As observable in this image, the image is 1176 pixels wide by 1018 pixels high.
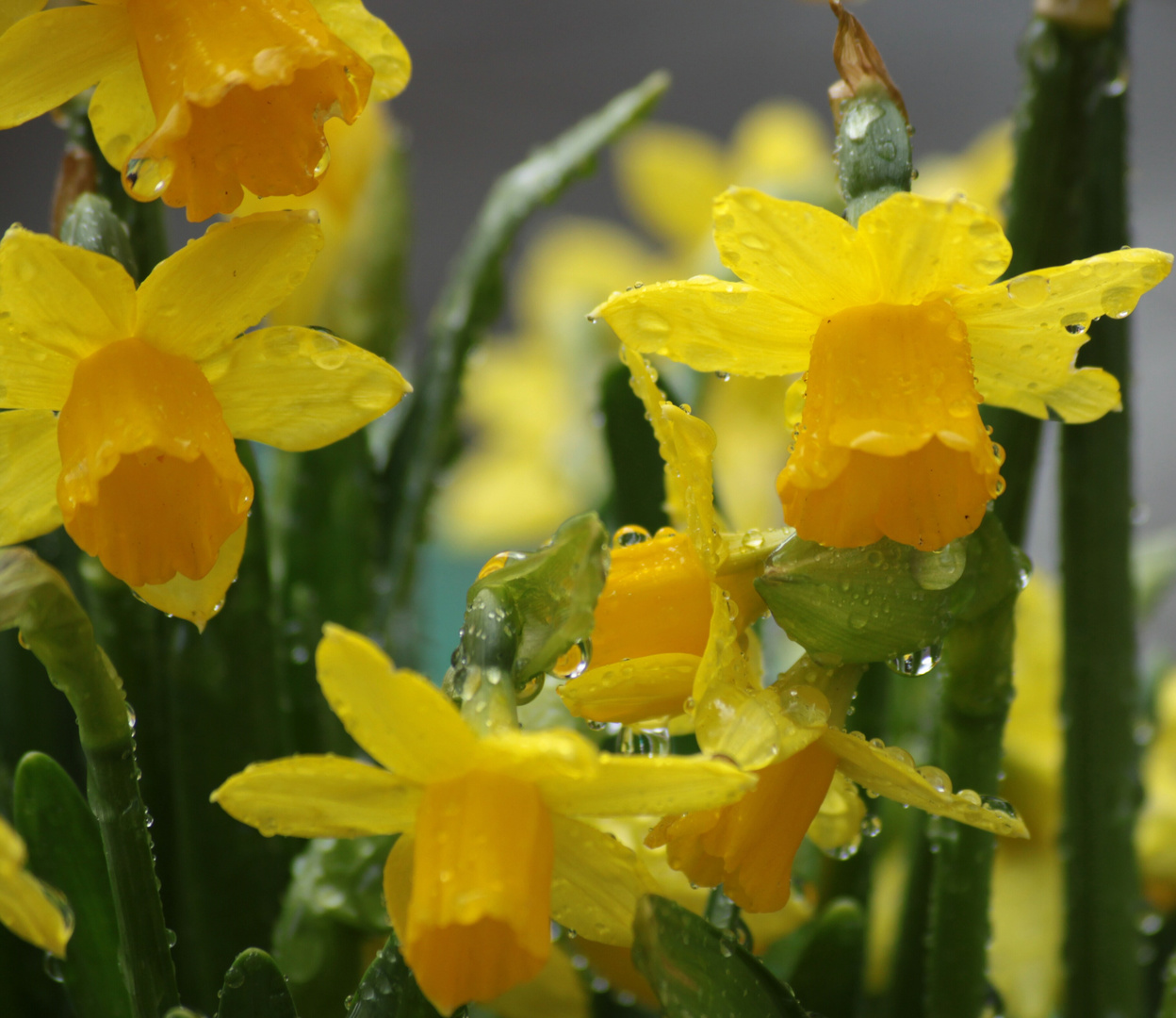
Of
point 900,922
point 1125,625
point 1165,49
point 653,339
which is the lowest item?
point 900,922

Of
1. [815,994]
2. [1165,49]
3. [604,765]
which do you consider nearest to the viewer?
[604,765]

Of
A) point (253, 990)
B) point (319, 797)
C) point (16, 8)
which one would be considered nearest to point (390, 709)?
point (319, 797)

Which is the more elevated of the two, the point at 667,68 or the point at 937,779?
the point at 667,68

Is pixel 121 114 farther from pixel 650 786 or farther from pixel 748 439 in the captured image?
pixel 748 439

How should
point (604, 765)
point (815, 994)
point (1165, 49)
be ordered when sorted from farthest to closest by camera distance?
point (1165, 49) → point (815, 994) → point (604, 765)

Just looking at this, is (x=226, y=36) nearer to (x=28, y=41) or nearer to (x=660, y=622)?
(x=28, y=41)

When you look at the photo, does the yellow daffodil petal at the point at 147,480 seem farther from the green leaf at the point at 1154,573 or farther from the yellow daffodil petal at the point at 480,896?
the green leaf at the point at 1154,573

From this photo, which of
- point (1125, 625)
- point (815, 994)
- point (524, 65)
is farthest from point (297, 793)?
point (524, 65)
